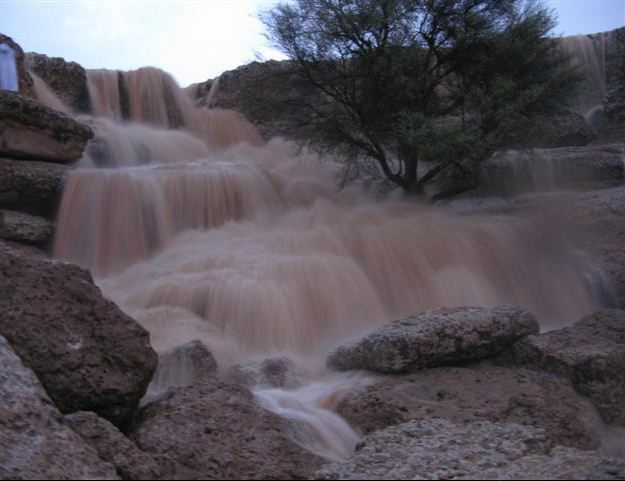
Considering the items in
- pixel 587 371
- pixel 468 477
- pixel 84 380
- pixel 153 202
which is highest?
pixel 153 202

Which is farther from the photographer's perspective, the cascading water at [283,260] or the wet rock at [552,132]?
the wet rock at [552,132]

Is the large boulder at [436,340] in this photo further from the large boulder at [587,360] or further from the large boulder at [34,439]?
the large boulder at [34,439]

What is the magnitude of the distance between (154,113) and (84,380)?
1511 cm

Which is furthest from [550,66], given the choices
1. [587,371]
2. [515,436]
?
[515,436]

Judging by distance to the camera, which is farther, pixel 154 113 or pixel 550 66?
pixel 154 113

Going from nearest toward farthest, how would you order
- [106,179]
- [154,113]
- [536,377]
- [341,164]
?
[536,377], [106,179], [341,164], [154,113]

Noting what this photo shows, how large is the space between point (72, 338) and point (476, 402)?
285cm

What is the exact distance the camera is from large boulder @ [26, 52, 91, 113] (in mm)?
16500

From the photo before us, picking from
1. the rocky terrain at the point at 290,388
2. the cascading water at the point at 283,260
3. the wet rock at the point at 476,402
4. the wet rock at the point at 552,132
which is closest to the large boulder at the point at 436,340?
the rocky terrain at the point at 290,388

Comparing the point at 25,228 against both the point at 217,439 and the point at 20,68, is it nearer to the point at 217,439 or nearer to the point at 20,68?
the point at 20,68

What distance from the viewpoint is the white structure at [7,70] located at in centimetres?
1226

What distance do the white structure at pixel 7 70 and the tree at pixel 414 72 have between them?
487cm

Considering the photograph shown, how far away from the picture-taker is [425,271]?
1007 cm

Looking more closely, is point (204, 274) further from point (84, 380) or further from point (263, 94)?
point (263, 94)
